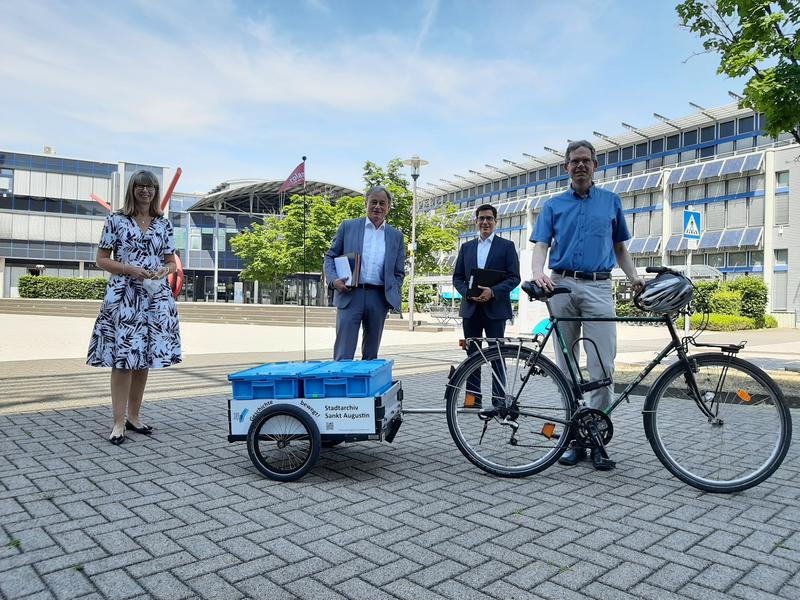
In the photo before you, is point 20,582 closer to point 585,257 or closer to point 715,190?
point 585,257

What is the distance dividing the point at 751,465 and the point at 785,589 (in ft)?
4.58

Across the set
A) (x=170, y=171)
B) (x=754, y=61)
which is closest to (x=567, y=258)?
(x=754, y=61)

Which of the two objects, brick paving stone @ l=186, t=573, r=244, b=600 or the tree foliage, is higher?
the tree foliage

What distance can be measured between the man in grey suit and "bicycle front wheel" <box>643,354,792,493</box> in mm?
2297

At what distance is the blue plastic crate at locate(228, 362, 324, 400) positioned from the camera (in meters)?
4.00

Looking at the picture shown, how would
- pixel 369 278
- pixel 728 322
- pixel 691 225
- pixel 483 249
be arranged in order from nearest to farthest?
pixel 369 278
pixel 483 249
pixel 691 225
pixel 728 322

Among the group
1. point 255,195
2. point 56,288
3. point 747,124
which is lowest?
point 56,288

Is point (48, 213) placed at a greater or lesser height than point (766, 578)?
greater

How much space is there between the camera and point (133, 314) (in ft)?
16.8

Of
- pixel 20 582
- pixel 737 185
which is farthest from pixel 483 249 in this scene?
pixel 737 185

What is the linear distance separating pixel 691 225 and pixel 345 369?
10.5 metres

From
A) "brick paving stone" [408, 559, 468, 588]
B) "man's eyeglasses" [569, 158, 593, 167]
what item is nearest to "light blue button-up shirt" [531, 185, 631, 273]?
"man's eyeglasses" [569, 158, 593, 167]

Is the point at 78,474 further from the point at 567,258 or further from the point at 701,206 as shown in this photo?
the point at 701,206

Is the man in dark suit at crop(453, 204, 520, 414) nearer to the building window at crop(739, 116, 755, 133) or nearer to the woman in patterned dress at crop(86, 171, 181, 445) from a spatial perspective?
the woman in patterned dress at crop(86, 171, 181, 445)
